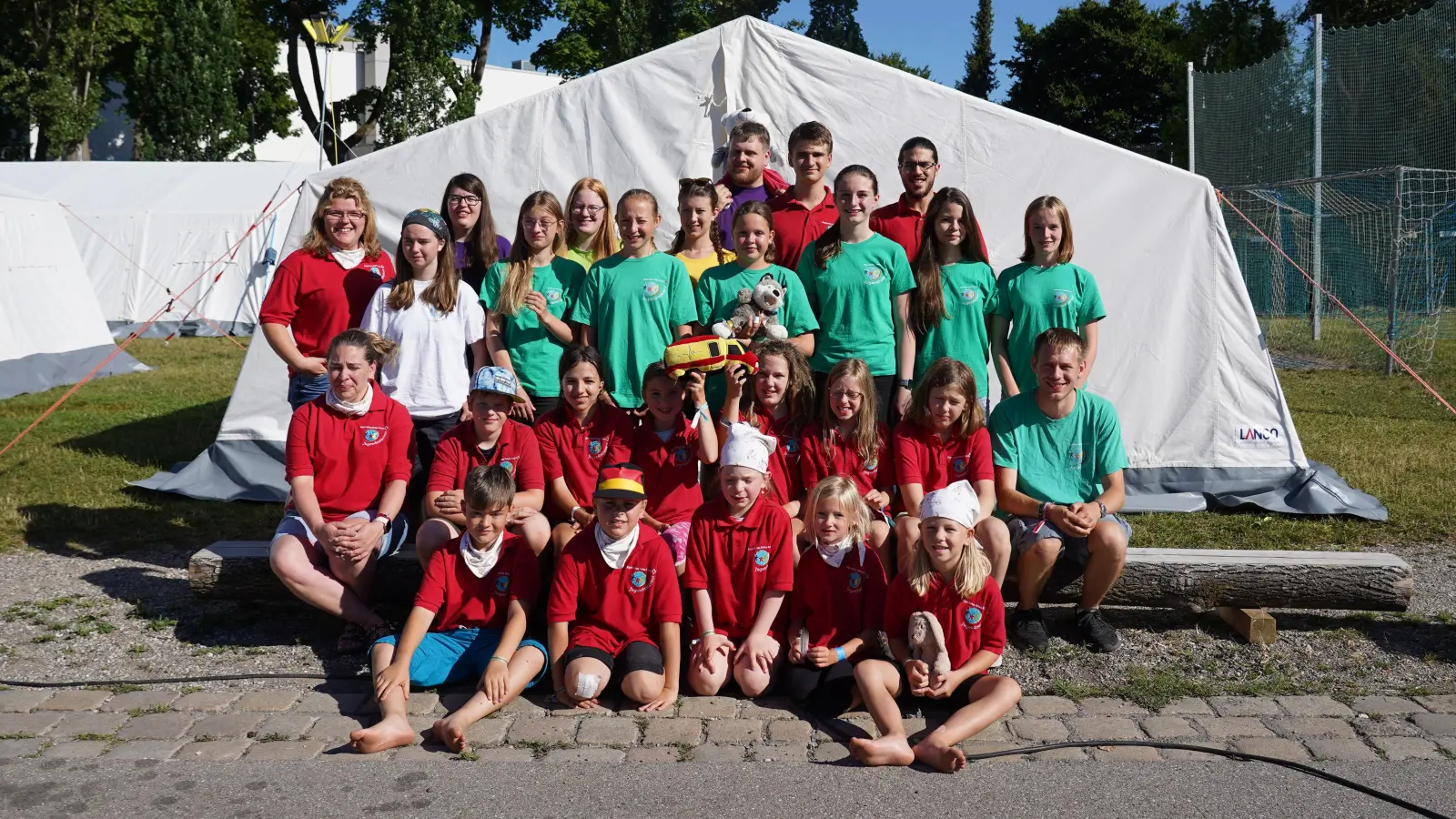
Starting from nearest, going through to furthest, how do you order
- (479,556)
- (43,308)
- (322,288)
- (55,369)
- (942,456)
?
(479,556) → (942,456) → (322,288) → (55,369) → (43,308)

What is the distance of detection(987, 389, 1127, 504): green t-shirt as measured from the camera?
14.6 ft

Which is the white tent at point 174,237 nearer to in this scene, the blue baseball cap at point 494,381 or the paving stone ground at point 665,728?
the blue baseball cap at point 494,381

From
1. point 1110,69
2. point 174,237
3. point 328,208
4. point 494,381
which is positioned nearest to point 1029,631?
point 494,381

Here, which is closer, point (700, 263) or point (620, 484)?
point (620, 484)

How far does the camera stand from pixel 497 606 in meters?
4.05

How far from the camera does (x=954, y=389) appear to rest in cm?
429

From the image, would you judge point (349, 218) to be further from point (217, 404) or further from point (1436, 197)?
point (1436, 197)

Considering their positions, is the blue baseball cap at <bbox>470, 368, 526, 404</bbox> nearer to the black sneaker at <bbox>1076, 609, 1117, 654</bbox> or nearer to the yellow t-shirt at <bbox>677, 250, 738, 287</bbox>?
the yellow t-shirt at <bbox>677, 250, 738, 287</bbox>

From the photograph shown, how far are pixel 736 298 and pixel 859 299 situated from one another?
495 millimetres

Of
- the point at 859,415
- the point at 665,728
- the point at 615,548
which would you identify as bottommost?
the point at 665,728

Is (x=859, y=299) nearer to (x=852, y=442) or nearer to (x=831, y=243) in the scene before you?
(x=831, y=243)

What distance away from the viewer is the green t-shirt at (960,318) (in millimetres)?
5012

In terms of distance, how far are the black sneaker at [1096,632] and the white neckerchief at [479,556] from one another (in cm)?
212

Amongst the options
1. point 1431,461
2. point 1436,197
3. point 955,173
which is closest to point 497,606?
point 955,173
